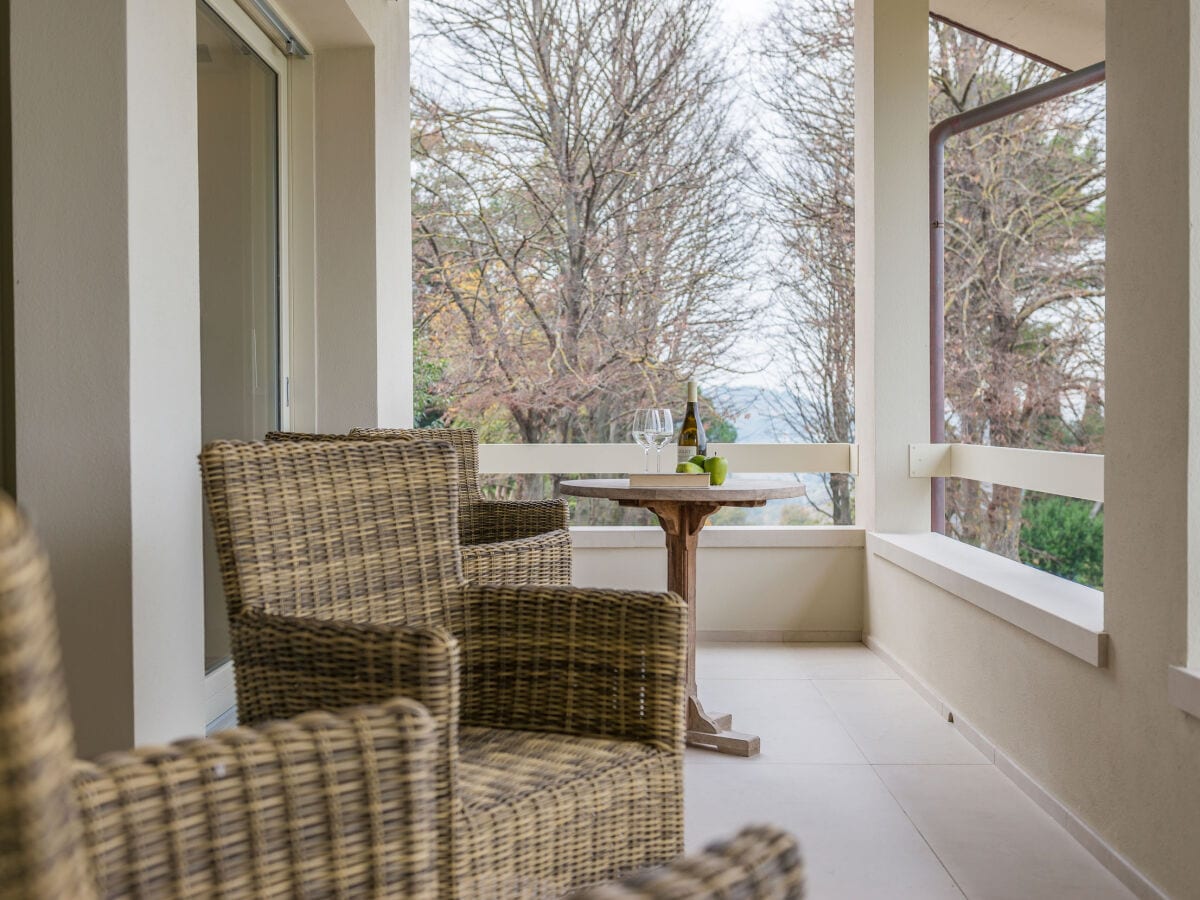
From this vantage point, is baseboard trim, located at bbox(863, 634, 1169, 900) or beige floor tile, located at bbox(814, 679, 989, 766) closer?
baseboard trim, located at bbox(863, 634, 1169, 900)

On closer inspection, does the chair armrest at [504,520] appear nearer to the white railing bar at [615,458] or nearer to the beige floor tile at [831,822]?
the beige floor tile at [831,822]

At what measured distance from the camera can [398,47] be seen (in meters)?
4.54

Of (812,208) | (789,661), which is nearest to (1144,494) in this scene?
(789,661)

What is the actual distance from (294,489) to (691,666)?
1.88 meters

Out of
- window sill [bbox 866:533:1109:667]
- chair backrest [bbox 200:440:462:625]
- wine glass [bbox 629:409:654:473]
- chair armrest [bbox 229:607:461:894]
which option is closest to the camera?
chair armrest [bbox 229:607:461:894]

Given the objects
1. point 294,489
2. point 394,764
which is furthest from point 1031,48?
point 394,764

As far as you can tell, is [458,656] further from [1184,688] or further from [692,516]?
[692,516]

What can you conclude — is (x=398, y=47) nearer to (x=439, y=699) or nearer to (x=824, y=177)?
(x=824, y=177)

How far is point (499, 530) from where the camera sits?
354cm

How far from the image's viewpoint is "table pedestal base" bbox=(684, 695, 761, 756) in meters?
3.08

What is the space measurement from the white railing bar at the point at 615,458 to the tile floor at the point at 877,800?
51.4 inches

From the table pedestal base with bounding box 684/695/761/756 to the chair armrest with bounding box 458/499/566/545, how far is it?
0.76 m

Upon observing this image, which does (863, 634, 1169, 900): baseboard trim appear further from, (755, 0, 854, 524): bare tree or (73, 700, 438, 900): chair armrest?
(755, 0, 854, 524): bare tree

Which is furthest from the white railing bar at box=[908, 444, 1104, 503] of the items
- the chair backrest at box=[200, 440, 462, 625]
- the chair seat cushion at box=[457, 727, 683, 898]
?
the chair backrest at box=[200, 440, 462, 625]
